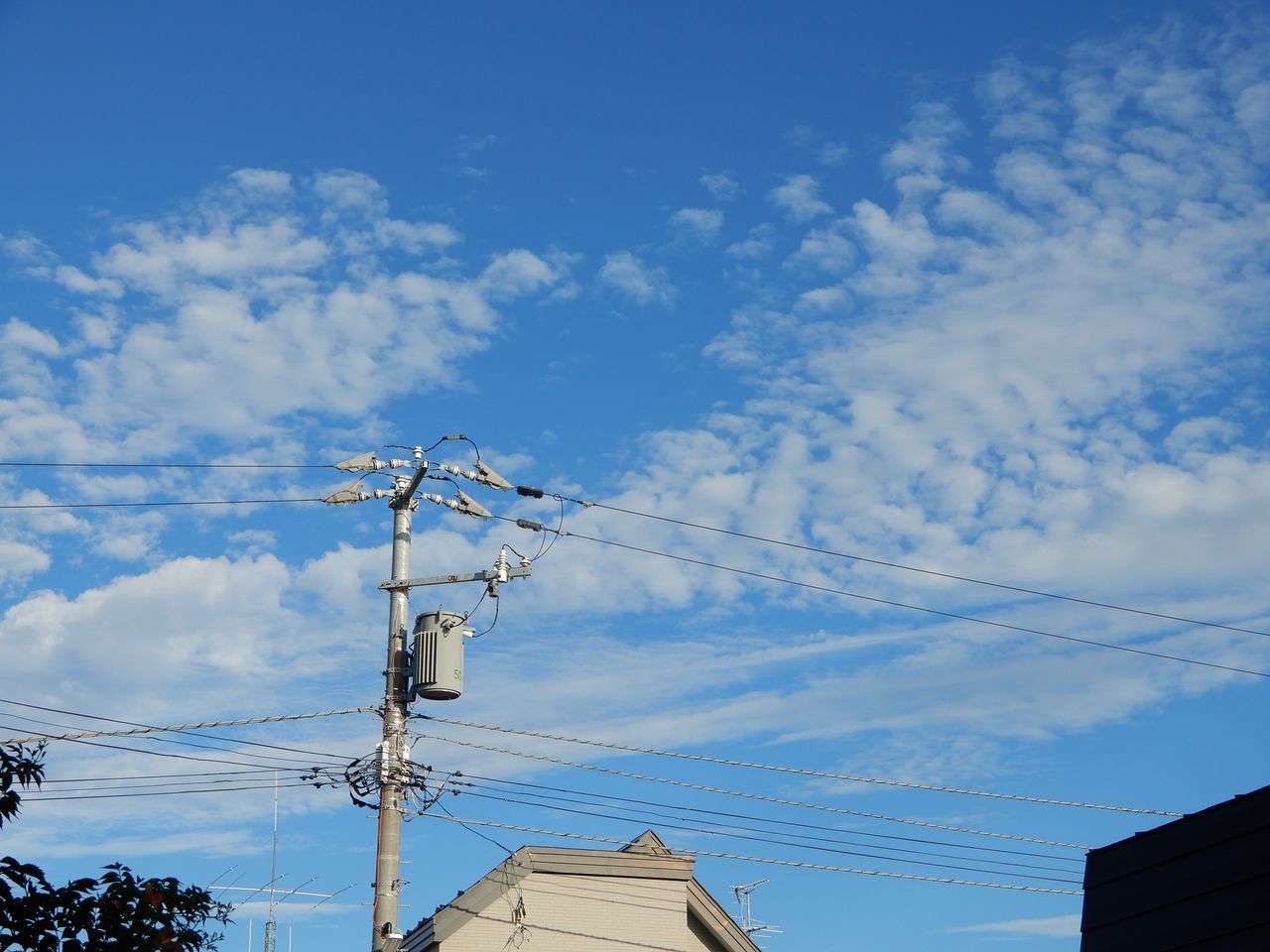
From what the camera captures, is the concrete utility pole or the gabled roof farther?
the gabled roof

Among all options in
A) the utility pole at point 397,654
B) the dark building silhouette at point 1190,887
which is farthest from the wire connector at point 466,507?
the dark building silhouette at point 1190,887

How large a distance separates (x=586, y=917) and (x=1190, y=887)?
19.5 metres

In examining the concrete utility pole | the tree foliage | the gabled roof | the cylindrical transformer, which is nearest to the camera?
the tree foliage

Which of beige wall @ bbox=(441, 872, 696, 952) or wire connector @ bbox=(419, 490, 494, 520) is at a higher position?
wire connector @ bbox=(419, 490, 494, 520)

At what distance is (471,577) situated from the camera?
22.7 m

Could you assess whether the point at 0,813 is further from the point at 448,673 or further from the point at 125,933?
the point at 448,673

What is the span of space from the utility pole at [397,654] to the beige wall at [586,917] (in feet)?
25.3

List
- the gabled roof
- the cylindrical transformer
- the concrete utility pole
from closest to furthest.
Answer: the concrete utility pole, the cylindrical transformer, the gabled roof

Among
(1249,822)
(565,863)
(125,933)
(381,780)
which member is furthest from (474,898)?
(1249,822)

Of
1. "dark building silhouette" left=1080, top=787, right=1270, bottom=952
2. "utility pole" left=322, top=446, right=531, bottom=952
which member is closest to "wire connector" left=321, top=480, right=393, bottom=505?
"utility pole" left=322, top=446, right=531, bottom=952

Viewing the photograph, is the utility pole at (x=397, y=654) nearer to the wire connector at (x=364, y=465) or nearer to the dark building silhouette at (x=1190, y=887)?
the wire connector at (x=364, y=465)

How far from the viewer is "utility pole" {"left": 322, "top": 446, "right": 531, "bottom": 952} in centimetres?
2022

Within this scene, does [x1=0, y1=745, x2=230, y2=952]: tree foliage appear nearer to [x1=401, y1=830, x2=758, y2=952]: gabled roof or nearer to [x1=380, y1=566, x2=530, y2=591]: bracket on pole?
[x1=380, y1=566, x2=530, y2=591]: bracket on pole

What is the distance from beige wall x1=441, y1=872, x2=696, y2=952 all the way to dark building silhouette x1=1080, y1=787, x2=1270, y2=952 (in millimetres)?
18130
